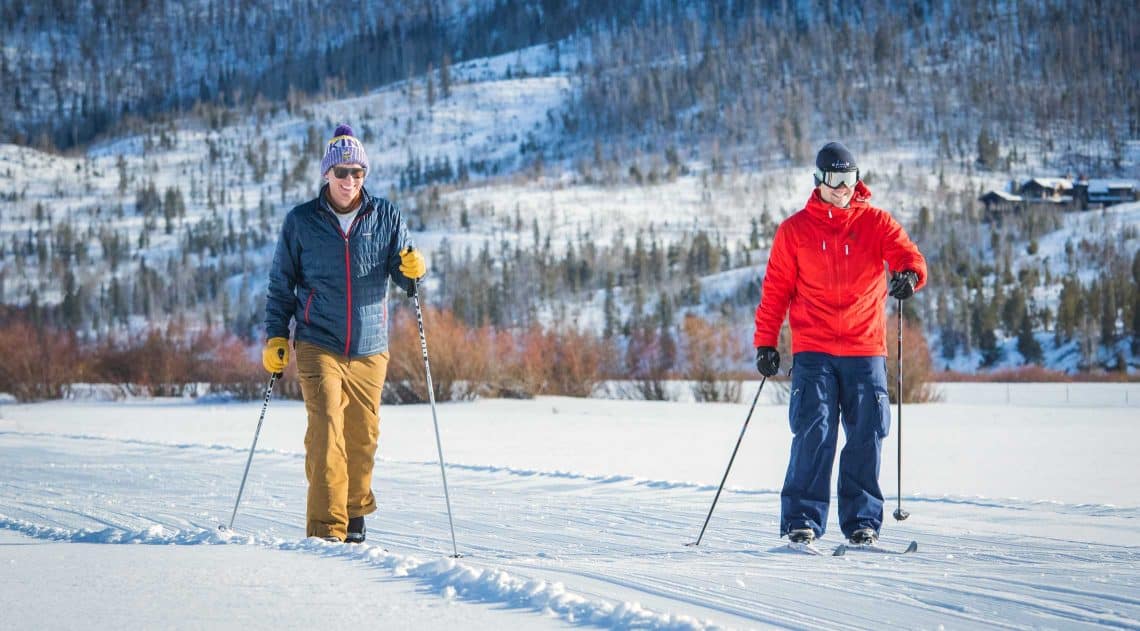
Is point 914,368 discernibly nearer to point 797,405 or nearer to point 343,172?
point 797,405

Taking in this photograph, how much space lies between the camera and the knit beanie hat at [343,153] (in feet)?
17.4

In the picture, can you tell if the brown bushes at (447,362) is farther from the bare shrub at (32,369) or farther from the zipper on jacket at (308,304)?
the zipper on jacket at (308,304)

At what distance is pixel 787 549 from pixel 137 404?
79.1 feet

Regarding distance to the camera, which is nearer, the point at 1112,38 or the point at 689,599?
the point at 689,599

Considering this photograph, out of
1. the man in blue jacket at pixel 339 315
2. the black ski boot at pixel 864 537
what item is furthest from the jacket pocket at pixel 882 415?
the man in blue jacket at pixel 339 315

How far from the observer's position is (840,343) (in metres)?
5.11

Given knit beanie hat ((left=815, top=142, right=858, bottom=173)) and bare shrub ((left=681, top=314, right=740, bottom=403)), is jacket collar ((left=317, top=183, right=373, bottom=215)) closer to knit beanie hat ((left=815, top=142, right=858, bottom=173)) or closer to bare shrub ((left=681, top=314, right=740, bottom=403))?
knit beanie hat ((left=815, top=142, right=858, bottom=173))

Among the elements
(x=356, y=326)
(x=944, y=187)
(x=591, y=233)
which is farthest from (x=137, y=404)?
(x=944, y=187)

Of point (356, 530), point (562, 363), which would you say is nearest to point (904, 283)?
point (356, 530)

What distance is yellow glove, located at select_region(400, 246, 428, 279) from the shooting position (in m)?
5.35

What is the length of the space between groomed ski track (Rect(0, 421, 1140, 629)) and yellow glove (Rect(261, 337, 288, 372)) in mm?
801

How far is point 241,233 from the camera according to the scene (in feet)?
438

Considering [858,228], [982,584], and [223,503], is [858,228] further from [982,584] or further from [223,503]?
[223,503]

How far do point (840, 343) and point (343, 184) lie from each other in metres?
2.37
